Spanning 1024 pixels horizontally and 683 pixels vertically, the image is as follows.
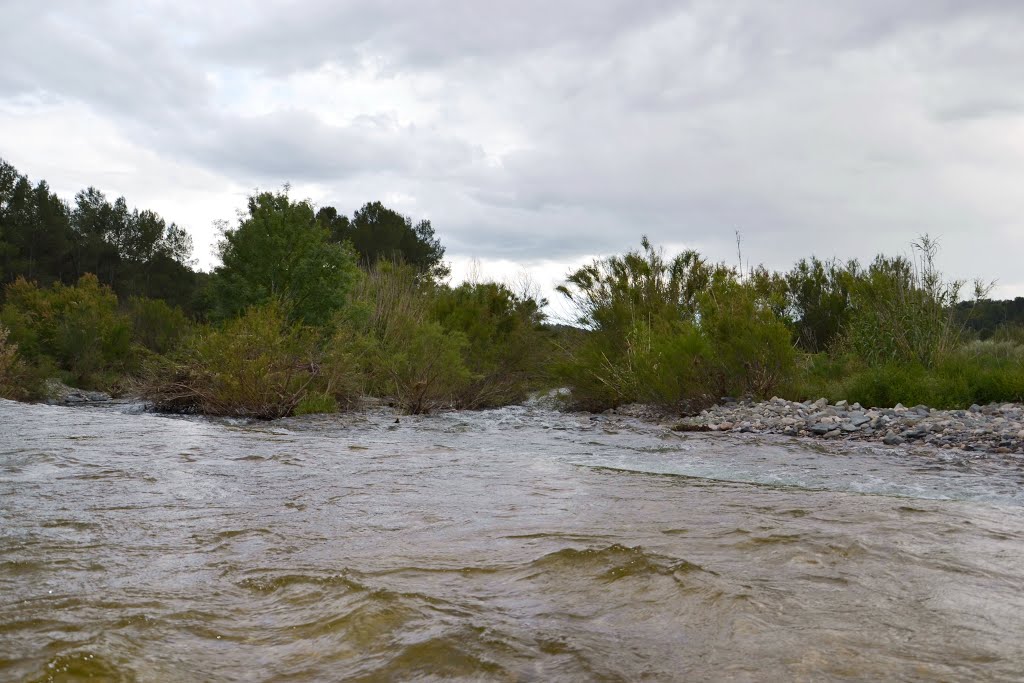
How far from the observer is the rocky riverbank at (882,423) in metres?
8.50

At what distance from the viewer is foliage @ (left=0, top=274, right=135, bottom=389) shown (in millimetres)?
21344

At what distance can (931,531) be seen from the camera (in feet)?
13.8

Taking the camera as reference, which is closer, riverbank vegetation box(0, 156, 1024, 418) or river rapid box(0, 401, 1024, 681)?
river rapid box(0, 401, 1024, 681)

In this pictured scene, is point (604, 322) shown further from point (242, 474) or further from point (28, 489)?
point (28, 489)

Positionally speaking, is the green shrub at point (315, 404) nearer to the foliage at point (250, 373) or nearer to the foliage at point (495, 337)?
the foliage at point (250, 373)

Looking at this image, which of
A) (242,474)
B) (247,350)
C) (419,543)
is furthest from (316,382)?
(419,543)

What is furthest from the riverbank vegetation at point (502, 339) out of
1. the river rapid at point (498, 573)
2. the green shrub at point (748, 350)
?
the river rapid at point (498, 573)

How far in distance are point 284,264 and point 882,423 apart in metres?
15.8

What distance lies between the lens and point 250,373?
1217 centimetres

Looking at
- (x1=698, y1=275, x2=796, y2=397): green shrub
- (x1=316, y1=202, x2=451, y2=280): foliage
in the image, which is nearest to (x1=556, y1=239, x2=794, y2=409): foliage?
(x1=698, y1=275, x2=796, y2=397): green shrub

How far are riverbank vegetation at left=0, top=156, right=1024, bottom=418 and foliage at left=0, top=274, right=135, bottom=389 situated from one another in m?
0.06

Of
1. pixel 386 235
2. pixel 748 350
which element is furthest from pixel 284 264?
pixel 386 235

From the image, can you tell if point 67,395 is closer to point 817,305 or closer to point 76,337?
point 76,337

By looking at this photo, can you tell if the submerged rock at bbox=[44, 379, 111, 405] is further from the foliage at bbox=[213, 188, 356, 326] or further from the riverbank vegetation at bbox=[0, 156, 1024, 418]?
the foliage at bbox=[213, 188, 356, 326]
